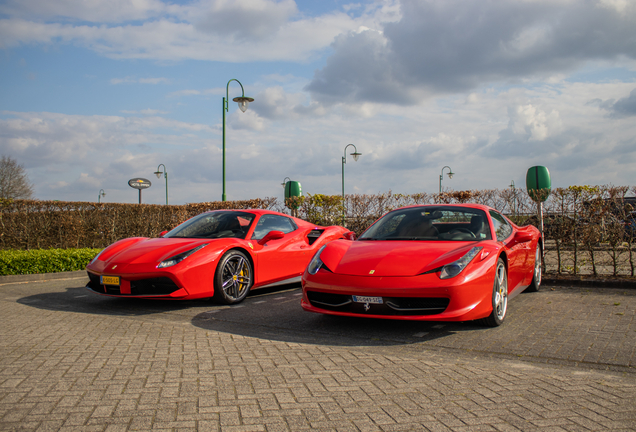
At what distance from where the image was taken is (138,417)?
9.54ft

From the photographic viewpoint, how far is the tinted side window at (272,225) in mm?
7605

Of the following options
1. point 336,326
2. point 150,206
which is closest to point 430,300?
point 336,326

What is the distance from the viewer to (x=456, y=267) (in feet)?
16.1

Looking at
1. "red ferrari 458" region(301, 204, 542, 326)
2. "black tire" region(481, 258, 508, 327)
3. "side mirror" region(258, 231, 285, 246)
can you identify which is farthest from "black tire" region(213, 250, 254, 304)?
"black tire" region(481, 258, 508, 327)

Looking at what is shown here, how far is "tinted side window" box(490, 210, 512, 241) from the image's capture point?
606cm

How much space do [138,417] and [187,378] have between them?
0.72 metres

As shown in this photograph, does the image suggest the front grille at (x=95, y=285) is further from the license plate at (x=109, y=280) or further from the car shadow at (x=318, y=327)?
the car shadow at (x=318, y=327)

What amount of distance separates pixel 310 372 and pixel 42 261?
858cm

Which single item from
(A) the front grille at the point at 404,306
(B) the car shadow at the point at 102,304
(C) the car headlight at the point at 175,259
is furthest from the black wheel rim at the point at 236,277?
(A) the front grille at the point at 404,306

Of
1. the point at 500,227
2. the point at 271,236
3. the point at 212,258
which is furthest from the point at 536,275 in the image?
the point at 212,258

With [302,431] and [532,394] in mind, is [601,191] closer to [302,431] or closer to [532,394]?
[532,394]

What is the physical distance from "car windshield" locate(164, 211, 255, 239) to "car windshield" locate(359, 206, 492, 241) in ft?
6.98

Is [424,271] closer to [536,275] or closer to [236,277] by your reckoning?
[236,277]

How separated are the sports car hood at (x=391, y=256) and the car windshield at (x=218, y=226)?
2200 mm
